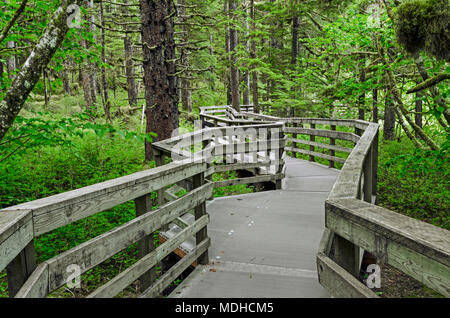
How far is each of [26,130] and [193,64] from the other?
910 inches

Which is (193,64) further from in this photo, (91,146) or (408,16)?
(408,16)

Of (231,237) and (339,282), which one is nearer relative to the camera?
(339,282)

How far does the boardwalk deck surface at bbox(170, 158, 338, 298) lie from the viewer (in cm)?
333

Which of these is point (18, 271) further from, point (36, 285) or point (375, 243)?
point (375, 243)

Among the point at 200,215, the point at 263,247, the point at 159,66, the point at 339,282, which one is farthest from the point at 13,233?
the point at 159,66

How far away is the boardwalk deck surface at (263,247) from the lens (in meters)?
3.33

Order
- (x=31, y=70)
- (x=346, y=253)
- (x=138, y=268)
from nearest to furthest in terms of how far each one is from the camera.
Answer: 1. (x=346, y=253)
2. (x=138, y=268)
3. (x=31, y=70)

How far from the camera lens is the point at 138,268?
2789mm

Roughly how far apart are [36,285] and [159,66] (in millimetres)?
6695

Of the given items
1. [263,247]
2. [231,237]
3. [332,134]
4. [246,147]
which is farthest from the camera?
[332,134]

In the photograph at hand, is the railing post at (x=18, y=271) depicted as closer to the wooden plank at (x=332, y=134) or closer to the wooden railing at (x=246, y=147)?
the wooden railing at (x=246, y=147)

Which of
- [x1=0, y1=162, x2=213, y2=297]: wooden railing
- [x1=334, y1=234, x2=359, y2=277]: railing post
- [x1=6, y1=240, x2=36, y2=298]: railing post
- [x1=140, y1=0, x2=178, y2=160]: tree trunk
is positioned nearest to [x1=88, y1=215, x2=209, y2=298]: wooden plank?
[x1=0, y1=162, x2=213, y2=297]: wooden railing

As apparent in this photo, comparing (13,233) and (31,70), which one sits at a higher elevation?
(31,70)

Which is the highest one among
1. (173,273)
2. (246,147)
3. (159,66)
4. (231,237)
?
(159,66)
